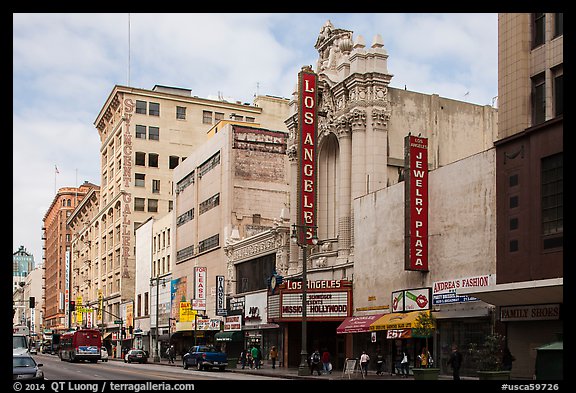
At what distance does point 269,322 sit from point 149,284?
4963cm

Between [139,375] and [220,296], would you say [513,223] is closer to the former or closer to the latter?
[139,375]

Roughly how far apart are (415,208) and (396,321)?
6441 millimetres

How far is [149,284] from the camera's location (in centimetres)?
10431

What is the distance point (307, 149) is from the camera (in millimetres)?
55469

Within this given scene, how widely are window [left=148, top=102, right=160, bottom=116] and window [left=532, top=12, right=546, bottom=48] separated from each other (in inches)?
3358

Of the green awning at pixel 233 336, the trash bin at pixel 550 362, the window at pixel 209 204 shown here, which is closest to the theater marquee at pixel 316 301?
the green awning at pixel 233 336

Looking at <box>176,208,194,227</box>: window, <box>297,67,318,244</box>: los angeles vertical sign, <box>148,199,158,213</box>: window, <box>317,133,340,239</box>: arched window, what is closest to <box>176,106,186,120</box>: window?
<box>148,199,158,213</box>: window

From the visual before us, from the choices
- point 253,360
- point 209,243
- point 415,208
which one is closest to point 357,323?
point 415,208

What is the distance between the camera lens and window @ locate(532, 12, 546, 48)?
36.2 meters

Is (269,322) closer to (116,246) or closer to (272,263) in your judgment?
(272,263)

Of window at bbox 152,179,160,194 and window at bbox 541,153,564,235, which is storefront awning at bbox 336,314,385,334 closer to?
window at bbox 541,153,564,235

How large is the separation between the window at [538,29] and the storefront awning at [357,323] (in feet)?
62.1

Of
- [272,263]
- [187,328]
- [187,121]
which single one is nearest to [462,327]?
[272,263]
